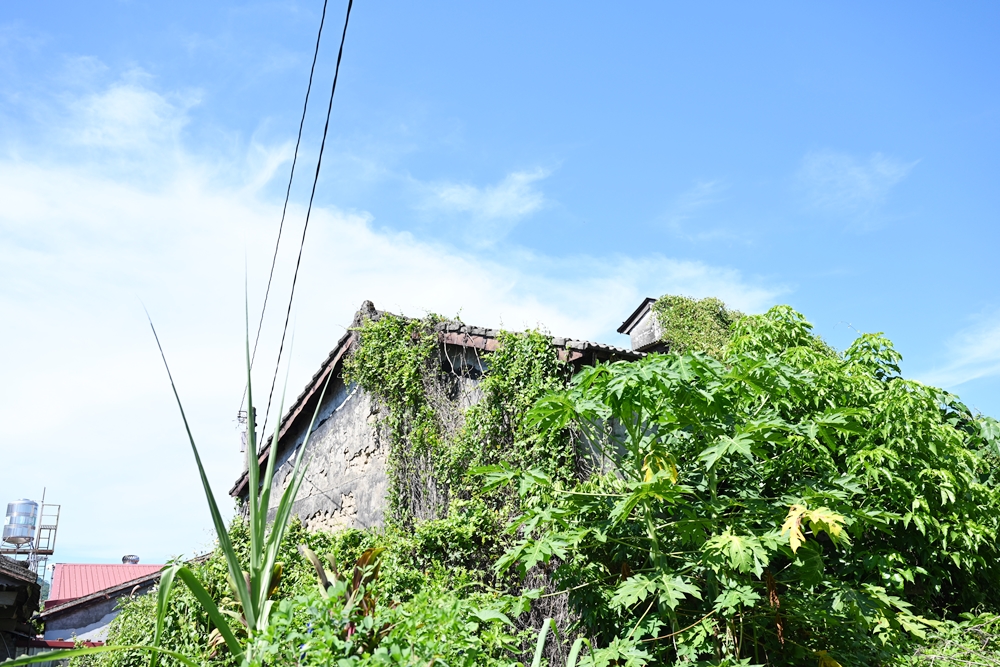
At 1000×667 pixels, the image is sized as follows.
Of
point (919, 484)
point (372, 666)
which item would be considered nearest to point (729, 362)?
point (919, 484)

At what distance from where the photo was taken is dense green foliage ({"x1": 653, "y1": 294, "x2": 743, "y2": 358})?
1370cm

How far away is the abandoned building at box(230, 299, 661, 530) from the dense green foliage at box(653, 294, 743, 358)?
5.45 metres

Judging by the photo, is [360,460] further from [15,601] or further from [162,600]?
[15,601]

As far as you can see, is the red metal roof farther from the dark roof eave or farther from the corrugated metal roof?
the dark roof eave

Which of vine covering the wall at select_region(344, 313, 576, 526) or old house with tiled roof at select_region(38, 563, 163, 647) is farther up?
vine covering the wall at select_region(344, 313, 576, 526)

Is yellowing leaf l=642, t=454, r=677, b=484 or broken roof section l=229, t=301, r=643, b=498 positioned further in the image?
broken roof section l=229, t=301, r=643, b=498

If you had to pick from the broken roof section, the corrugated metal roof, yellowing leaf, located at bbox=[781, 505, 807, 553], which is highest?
the broken roof section

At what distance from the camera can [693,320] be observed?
48.1ft

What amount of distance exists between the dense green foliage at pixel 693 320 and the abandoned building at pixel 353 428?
5445 mm

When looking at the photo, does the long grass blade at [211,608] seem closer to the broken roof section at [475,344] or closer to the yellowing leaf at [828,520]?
the yellowing leaf at [828,520]

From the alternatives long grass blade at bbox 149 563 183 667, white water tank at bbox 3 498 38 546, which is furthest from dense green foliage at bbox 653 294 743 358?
white water tank at bbox 3 498 38 546

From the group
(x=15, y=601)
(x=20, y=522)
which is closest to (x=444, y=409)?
(x=15, y=601)

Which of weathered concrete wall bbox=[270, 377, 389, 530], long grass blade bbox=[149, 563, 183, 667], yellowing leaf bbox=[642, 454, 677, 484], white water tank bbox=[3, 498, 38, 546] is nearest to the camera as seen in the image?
long grass blade bbox=[149, 563, 183, 667]

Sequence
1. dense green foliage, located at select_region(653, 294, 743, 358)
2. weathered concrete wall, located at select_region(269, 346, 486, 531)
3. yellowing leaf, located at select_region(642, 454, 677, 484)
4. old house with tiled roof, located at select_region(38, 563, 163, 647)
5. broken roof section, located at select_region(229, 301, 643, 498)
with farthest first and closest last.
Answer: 1. old house with tiled roof, located at select_region(38, 563, 163, 647)
2. dense green foliage, located at select_region(653, 294, 743, 358)
3. weathered concrete wall, located at select_region(269, 346, 486, 531)
4. broken roof section, located at select_region(229, 301, 643, 498)
5. yellowing leaf, located at select_region(642, 454, 677, 484)
